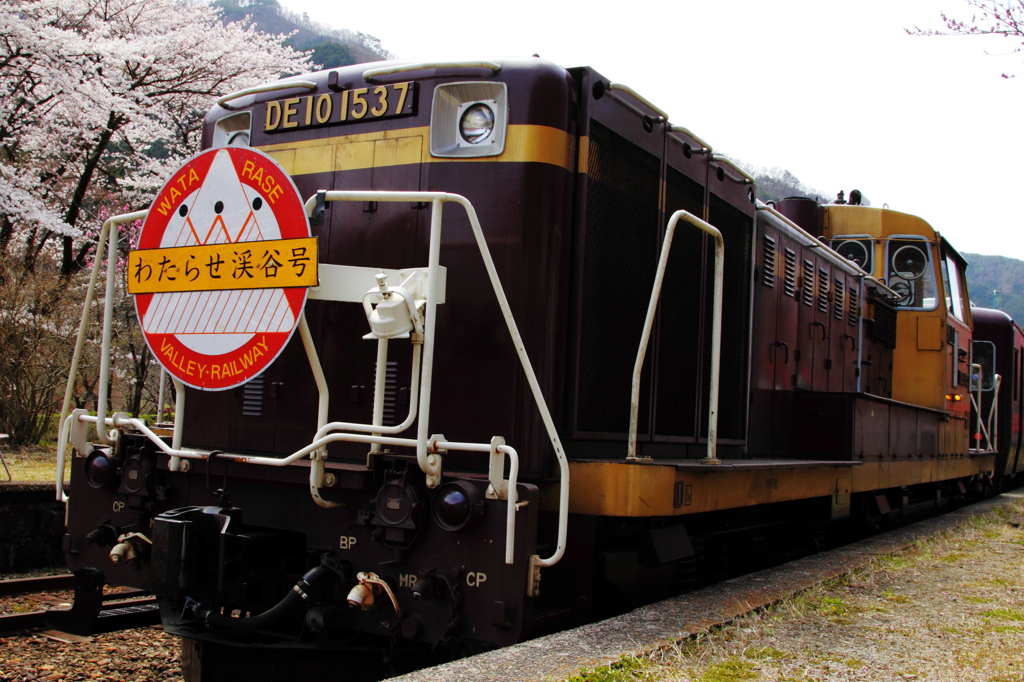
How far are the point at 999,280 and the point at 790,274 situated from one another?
125 meters

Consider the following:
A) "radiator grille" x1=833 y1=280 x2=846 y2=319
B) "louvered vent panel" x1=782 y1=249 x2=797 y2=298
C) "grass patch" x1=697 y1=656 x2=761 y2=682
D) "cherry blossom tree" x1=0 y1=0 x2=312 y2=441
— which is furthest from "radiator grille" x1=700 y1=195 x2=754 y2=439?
"cherry blossom tree" x1=0 y1=0 x2=312 y2=441

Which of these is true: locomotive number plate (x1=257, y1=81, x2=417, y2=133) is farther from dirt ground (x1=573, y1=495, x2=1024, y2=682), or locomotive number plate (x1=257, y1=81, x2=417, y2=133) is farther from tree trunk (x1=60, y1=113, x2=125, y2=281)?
tree trunk (x1=60, y1=113, x2=125, y2=281)

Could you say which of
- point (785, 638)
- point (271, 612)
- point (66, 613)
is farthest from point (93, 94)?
point (785, 638)

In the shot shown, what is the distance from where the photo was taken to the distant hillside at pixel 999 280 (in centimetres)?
10362

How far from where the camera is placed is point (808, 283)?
6.62m

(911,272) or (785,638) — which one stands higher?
(911,272)

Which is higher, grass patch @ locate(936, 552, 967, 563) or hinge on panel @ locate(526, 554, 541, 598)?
hinge on panel @ locate(526, 554, 541, 598)

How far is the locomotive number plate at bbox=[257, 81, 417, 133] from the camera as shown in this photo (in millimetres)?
3797

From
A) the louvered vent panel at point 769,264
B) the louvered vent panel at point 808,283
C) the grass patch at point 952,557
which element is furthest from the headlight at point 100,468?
the grass patch at point 952,557

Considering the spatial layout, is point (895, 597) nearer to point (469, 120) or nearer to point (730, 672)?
point (730, 672)

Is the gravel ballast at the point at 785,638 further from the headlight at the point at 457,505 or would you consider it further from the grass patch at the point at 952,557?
the headlight at the point at 457,505

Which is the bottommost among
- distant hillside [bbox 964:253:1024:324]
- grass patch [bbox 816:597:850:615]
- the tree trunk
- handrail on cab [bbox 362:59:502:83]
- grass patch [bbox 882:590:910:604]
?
grass patch [bbox 882:590:910:604]

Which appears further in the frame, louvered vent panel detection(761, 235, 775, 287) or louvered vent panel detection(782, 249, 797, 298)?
louvered vent panel detection(782, 249, 797, 298)

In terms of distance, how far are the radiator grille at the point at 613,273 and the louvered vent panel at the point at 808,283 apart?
268 cm
